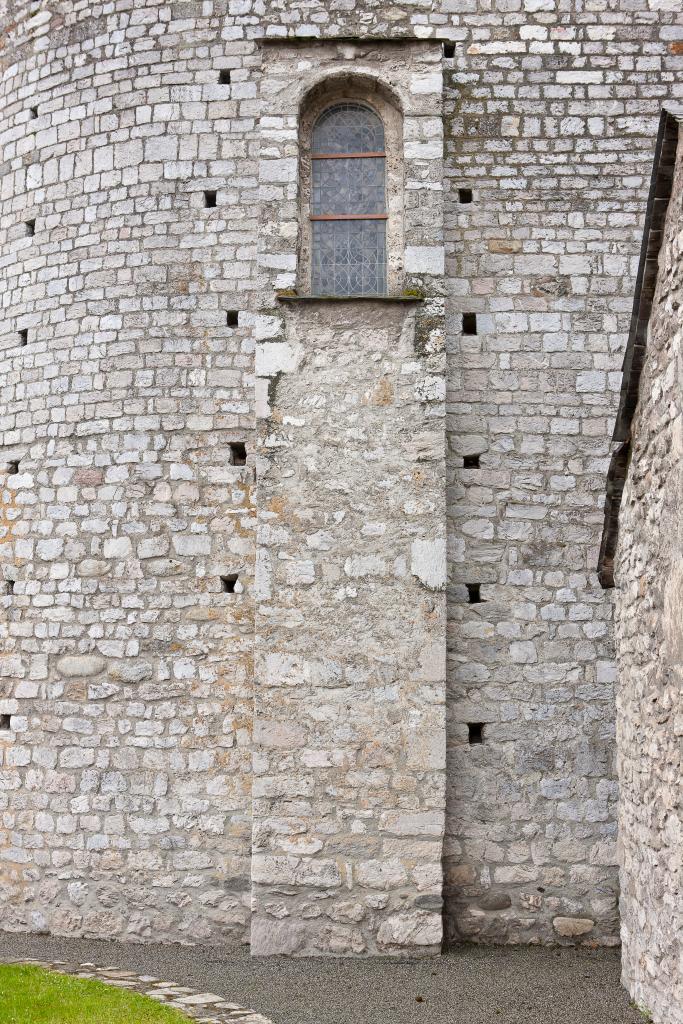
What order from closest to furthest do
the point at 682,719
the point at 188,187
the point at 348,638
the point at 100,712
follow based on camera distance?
the point at 682,719
the point at 348,638
the point at 100,712
the point at 188,187

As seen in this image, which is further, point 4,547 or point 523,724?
→ point 4,547

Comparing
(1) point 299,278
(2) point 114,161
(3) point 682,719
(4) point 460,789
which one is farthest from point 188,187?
(3) point 682,719

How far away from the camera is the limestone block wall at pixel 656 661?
4371 mm

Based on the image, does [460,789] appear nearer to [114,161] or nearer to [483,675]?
[483,675]

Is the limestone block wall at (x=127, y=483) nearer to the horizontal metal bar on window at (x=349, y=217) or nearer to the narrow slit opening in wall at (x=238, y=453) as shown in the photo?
the narrow slit opening in wall at (x=238, y=453)

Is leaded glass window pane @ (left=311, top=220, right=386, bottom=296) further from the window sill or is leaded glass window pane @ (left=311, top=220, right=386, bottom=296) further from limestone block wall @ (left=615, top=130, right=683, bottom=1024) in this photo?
limestone block wall @ (left=615, top=130, right=683, bottom=1024)

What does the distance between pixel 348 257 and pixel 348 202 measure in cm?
49

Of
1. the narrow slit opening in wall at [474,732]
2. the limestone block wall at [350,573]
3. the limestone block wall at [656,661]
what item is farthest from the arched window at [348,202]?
the narrow slit opening in wall at [474,732]

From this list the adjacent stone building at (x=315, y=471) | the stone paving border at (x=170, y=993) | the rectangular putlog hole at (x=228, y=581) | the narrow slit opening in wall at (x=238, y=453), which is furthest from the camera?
the narrow slit opening in wall at (x=238, y=453)

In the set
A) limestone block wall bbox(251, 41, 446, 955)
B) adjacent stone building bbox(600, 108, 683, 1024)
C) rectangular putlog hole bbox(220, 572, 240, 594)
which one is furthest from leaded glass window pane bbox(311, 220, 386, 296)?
adjacent stone building bbox(600, 108, 683, 1024)

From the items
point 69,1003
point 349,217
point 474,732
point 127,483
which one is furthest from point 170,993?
point 349,217

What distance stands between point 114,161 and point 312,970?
6686 mm

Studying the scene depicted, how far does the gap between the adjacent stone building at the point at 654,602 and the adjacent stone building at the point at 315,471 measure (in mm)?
1686

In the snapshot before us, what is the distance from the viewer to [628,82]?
25.5 ft
